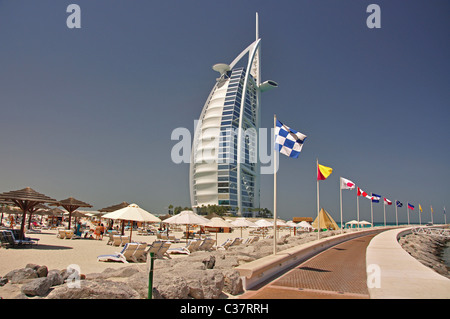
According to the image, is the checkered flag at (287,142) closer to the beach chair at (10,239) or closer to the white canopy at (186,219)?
the white canopy at (186,219)

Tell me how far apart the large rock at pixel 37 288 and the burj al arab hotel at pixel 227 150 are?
8413 centimetres

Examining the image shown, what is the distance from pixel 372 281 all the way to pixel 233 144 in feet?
284

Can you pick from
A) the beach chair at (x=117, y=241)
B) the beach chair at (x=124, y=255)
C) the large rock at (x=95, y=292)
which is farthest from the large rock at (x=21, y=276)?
the beach chair at (x=117, y=241)

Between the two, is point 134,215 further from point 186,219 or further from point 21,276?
point 21,276

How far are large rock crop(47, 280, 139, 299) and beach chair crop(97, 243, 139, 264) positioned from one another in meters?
7.18

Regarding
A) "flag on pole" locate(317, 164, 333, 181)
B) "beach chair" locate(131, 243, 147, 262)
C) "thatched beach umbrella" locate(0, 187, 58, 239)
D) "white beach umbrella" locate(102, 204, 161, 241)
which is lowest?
"beach chair" locate(131, 243, 147, 262)

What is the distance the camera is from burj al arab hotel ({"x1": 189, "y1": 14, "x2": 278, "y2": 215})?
92188 millimetres

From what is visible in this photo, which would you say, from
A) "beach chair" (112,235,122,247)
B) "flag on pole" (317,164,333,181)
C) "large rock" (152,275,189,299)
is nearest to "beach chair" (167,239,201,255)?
"beach chair" (112,235,122,247)

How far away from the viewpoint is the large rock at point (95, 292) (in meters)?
4.79

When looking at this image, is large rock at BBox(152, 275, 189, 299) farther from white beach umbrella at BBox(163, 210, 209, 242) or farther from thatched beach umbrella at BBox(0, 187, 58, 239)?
thatched beach umbrella at BBox(0, 187, 58, 239)

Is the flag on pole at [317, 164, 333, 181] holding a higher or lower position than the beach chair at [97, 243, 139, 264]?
higher

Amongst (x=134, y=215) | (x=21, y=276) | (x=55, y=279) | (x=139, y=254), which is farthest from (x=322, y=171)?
(x=21, y=276)

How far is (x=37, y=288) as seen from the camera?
19.6 feet
